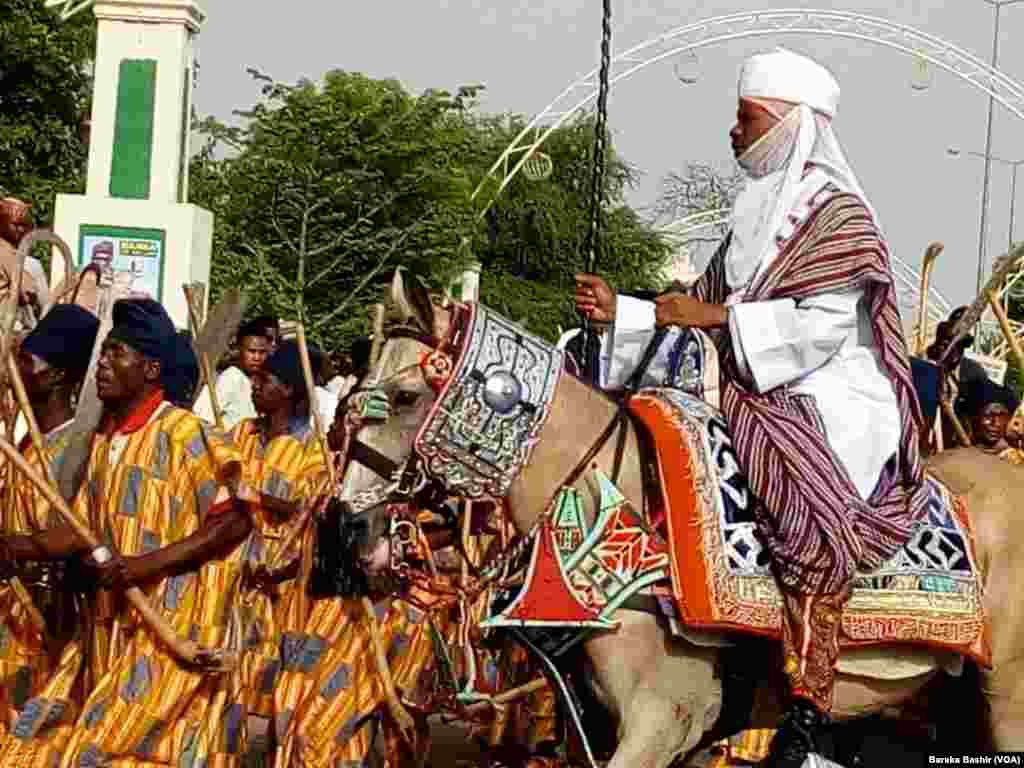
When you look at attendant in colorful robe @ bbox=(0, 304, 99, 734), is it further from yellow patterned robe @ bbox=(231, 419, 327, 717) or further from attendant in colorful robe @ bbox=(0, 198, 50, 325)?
attendant in colorful robe @ bbox=(0, 198, 50, 325)

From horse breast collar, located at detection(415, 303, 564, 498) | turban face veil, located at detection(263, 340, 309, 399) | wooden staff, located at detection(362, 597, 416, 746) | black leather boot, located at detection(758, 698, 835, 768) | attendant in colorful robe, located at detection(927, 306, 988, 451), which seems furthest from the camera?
attendant in colorful robe, located at detection(927, 306, 988, 451)

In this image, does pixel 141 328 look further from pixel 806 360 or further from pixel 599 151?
pixel 806 360

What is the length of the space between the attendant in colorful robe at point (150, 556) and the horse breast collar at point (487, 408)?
114 cm

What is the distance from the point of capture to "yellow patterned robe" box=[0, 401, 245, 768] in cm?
618

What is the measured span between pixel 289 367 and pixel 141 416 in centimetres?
166

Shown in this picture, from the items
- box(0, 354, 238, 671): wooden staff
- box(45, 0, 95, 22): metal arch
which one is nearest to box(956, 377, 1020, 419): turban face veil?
box(0, 354, 238, 671): wooden staff

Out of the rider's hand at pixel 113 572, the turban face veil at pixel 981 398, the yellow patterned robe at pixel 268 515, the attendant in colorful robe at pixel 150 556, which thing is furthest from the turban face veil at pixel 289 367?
the turban face veil at pixel 981 398

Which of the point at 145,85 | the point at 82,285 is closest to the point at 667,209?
the point at 145,85

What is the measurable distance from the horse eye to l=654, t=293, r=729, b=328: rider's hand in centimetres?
78

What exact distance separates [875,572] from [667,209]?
4691cm

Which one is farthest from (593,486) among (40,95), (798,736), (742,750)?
(40,95)

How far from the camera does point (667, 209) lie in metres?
52.4

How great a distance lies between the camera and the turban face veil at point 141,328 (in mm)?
6285

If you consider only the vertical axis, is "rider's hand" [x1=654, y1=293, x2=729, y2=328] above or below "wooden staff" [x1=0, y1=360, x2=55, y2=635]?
above
